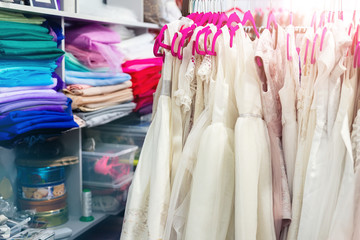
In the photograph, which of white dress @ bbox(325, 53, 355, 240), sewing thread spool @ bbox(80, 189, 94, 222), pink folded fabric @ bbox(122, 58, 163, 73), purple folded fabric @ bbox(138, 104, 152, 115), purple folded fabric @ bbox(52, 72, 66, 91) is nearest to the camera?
white dress @ bbox(325, 53, 355, 240)

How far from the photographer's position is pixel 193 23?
3.70 ft

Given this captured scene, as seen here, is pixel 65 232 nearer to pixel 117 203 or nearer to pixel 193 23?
pixel 117 203

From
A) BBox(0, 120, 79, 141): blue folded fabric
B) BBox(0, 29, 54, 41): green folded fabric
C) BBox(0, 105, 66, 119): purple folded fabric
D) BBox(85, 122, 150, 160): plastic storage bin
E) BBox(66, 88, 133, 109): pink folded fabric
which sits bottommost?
BBox(85, 122, 150, 160): plastic storage bin

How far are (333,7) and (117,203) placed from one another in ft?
4.36

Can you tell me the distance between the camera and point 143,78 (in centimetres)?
201

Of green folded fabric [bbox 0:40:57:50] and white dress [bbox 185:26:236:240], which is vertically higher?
green folded fabric [bbox 0:40:57:50]

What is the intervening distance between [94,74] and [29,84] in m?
0.38

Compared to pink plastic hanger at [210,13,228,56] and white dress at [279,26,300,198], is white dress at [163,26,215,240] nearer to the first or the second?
pink plastic hanger at [210,13,228,56]

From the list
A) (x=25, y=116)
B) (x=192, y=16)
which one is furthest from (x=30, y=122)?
(x=192, y=16)

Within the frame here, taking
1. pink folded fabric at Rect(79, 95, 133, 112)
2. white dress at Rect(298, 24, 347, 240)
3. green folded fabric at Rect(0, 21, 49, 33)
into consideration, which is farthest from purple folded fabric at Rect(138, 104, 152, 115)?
white dress at Rect(298, 24, 347, 240)

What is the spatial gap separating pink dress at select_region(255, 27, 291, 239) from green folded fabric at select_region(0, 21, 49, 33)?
836 millimetres

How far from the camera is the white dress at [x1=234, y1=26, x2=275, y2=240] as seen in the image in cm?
93

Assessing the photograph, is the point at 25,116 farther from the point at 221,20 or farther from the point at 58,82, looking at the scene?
the point at 221,20

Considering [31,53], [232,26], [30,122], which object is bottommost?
[30,122]
